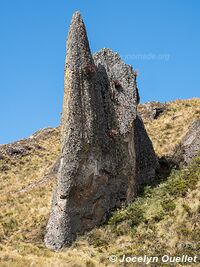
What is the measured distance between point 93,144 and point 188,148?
8.12m

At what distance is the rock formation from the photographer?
29.1 metres

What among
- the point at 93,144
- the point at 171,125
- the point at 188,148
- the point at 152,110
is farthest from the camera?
the point at 152,110

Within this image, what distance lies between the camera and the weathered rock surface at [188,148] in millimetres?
34750

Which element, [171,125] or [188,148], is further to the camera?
[171,125]

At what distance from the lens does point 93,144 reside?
30.5 metres

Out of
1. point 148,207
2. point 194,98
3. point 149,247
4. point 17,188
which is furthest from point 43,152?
point 149,247

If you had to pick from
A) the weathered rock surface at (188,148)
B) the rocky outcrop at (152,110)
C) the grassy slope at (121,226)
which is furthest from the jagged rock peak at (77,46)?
the rocky outcrop at (152,110)

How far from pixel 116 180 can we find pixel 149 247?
6.60 meters

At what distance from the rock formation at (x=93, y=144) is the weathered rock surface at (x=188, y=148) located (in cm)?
216

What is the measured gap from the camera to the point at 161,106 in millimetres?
59656

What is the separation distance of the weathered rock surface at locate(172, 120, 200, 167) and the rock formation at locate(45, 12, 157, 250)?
2159 millimetres

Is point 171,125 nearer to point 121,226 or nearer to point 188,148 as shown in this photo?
point 188,148

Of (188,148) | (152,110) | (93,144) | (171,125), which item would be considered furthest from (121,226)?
(152,110)

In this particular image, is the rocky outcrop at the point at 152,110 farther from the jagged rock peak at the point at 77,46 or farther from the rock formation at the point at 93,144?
the jagged rock peak at the point at 77,46
